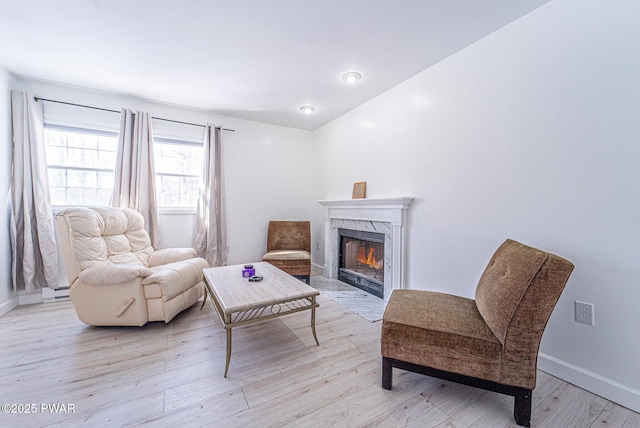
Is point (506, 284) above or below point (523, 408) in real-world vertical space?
above

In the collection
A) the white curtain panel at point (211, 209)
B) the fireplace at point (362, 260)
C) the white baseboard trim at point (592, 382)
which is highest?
the white curtain panel at point (211, 209)

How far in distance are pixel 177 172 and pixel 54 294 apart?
1926 mm

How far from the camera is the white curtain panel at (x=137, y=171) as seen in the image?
3.00 metres

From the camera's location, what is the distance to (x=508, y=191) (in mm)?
1827

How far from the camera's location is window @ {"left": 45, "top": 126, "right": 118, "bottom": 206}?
9.48 ft

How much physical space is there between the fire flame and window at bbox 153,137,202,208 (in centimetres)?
249

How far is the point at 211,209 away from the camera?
11.4 ft

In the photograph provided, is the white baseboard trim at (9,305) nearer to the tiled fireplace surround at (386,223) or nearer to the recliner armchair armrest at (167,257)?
the recliner armchair armrest at (167,257)

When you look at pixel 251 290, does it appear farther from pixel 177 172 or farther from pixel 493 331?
pixel 177 172

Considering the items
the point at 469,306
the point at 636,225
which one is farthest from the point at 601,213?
the point at 469,306

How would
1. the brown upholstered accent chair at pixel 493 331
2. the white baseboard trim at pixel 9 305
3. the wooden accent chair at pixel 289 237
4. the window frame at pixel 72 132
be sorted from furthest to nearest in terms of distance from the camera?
the wooden accent chair at pixel 289 237 < the window frame at pixel 72 132 < the white baseboard trim at pixel 9 305 < the brown upholstered accent chair at pixel 493 331

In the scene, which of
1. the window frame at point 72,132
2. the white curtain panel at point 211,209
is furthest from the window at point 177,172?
the window frame at point 72,132

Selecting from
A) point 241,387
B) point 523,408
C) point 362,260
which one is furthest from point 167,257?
point 523,408

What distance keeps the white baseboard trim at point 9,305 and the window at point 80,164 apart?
3.53 feet
